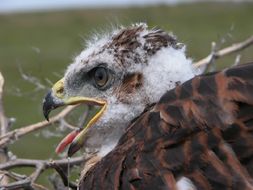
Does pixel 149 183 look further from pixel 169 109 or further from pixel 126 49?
pixel 126 49

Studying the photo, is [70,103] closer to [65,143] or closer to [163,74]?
[65,143]

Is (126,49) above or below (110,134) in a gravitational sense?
above

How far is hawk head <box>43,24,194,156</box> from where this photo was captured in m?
4.62

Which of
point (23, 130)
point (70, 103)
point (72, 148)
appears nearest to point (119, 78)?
point (70, 103)

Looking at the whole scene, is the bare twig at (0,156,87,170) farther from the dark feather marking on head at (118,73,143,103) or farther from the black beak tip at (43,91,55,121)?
the dark feather marking on head at (118,73,143,103)

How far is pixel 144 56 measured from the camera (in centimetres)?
464

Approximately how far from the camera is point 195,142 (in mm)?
4020

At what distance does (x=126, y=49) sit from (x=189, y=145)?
85 cm

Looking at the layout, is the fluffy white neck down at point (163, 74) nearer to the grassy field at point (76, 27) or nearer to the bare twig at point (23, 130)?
the bare twig at point (23, 130)

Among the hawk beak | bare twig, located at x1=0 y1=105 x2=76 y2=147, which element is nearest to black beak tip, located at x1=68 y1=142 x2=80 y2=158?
the hawk beak

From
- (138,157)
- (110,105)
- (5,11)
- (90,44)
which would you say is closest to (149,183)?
(138,157)

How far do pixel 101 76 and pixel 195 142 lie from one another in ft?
2.95

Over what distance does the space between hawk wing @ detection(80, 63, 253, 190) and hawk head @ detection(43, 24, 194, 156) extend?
36 centimetres

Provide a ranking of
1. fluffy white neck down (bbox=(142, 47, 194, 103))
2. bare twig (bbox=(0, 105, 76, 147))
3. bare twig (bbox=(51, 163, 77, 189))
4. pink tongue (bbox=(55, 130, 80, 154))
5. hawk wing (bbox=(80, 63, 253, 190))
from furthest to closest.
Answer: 1. bare twig (bbox=(0, 105, 76, 147))
2. pink tongue (bbox=(55, 130, 80, 154))
3. bare twig (bbox=(51, 163, 77, 189))
4. fluffy white neck down (bbox=(142, 47, 194, 103))
5. hawk wing (bbox=(80, 63, 253, 190))
